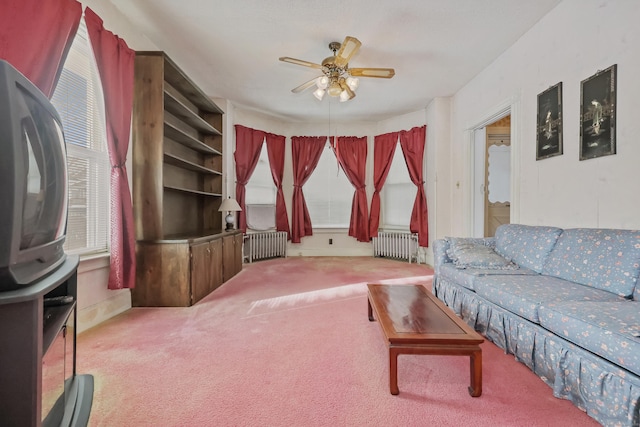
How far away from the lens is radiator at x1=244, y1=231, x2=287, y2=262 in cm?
500

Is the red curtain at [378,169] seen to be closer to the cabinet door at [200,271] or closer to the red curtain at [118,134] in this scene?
the cabinet door at [200,271]

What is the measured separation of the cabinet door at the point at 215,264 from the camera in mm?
3199

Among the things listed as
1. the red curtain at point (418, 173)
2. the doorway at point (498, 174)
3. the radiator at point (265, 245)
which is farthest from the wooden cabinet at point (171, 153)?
the doorway at point (498, 174)

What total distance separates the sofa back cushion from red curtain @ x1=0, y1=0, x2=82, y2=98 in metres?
3.67

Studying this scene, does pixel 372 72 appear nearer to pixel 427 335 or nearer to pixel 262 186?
pixel 427 335

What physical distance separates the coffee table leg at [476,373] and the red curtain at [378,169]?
13.4ft

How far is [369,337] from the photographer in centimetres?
205

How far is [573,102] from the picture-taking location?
234 centimetres

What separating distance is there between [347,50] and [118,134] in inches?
87.2

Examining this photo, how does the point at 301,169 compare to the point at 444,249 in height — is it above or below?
above

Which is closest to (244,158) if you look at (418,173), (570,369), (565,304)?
(418,173)

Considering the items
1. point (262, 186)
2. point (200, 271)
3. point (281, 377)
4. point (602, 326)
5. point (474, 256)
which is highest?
point (262, 186)

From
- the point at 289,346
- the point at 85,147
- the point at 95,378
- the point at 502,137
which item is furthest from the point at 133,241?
the point at 502,137

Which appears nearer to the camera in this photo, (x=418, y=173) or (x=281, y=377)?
(x=281, y=377)
